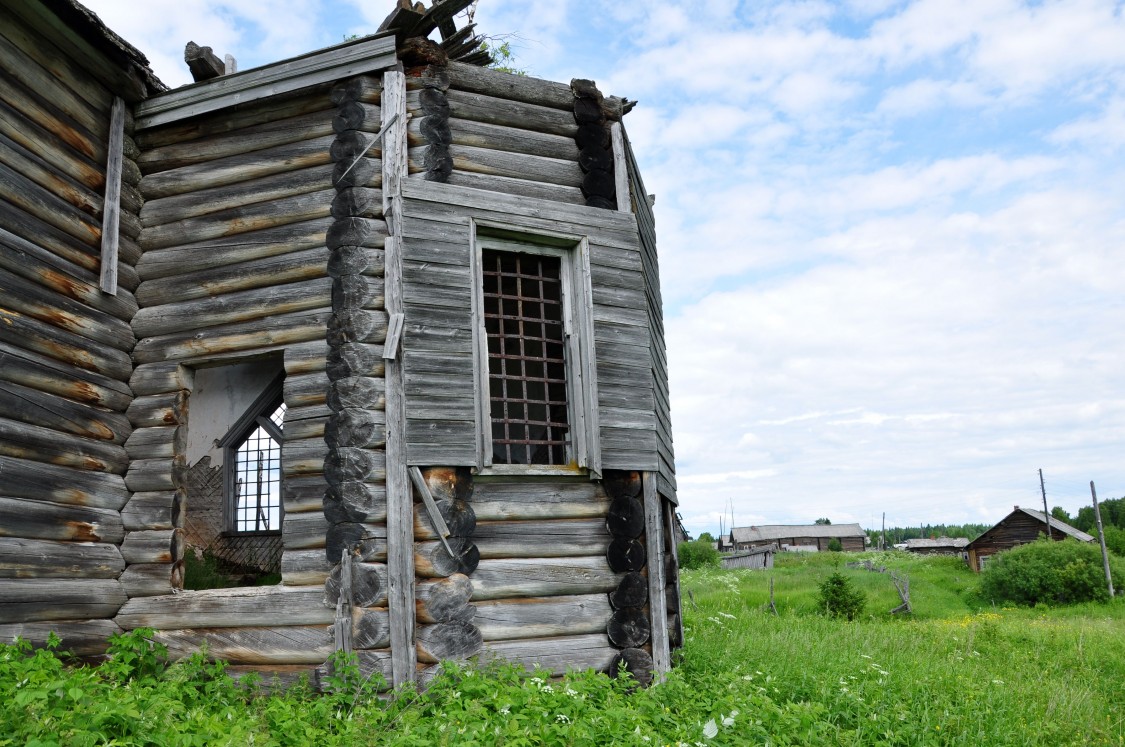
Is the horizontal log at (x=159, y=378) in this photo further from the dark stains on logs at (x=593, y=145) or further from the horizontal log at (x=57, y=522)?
the dark stains on logs at (x=593, y=145)

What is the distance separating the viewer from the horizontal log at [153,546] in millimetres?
7188

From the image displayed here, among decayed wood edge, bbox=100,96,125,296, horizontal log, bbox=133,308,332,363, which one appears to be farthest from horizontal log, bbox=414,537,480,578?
decayed wood edge, bbox=100,96,125,296

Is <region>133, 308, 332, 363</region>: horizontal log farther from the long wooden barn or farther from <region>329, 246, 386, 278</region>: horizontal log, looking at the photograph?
<region>329, 246, 386, 278</region>: horizontal log

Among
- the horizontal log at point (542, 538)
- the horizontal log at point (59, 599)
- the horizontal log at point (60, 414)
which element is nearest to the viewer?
the horizontal log at point (59, 599)

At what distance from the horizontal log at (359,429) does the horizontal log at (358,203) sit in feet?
5.77

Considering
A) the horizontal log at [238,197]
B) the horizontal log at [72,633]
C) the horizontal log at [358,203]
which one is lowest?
the horizontal log at [72,633]

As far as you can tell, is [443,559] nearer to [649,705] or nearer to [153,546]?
[649,705]

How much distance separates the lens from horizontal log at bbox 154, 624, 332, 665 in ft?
21.5

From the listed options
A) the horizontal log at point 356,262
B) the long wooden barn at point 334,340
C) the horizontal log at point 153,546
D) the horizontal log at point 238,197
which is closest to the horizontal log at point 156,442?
the long wooden barn at point 334,340

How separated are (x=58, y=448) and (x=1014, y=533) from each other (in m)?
46.4

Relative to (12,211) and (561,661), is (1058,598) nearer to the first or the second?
(561,661)

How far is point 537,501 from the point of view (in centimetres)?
703

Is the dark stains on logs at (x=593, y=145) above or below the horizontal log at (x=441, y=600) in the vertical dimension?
above

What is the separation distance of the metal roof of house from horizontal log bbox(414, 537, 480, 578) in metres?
66.2
